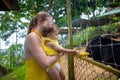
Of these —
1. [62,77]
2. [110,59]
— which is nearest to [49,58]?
[62,77]

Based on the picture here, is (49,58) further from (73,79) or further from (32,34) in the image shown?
(73,79)

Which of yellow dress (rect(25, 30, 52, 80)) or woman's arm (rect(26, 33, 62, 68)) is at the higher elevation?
woman's arm (rect(26, 33, 62, 68))

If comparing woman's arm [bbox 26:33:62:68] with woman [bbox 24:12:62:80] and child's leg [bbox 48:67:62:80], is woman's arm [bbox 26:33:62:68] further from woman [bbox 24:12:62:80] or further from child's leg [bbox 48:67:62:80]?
child's leg [bbox 48:67:62:80]

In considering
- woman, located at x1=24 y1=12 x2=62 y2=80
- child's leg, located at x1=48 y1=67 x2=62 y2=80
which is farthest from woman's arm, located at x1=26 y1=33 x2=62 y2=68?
child's leg, located at x1=48 y1=67 x2=62 y2=80

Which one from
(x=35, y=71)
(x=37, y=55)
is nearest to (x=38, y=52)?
(x=37, y=55)

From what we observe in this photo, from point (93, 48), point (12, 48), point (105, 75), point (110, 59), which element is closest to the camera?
point (110, 59)

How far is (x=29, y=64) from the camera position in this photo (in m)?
1.60

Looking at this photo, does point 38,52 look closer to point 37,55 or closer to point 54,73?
point 37,55

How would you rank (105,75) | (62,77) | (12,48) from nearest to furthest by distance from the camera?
(62,77), (105,75), (12,48)

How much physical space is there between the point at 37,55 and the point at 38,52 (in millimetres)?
18

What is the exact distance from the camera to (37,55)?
151 cm

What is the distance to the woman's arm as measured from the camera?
1.49m

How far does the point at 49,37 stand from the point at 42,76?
0.80 ft

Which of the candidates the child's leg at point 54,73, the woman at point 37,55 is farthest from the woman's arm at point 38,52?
the child's leg at point 54,73
